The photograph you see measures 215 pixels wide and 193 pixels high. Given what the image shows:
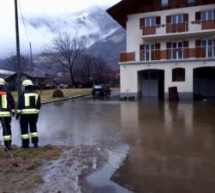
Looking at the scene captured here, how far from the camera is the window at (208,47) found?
32.5 meters

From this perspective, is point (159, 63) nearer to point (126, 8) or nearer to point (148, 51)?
point (148, 51)

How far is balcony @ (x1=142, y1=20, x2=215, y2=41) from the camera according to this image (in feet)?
106

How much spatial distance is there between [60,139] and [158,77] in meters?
26.5

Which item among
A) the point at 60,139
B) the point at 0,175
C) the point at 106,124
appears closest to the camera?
the point at 0,175

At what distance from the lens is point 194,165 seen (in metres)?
7.66

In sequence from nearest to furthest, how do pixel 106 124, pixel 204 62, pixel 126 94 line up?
pixel 106 124 < pixel 204 62 < pixel 126 94

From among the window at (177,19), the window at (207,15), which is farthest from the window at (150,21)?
the window at (207,15)

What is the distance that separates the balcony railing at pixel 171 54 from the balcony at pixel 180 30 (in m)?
1.30

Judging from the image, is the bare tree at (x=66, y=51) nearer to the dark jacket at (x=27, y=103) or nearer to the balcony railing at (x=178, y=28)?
the balcony railing at (x=178, y=28)

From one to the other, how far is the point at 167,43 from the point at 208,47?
3922 mm

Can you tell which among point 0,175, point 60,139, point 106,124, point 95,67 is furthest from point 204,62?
point 95,67

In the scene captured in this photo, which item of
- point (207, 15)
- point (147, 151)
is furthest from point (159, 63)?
point (147, 151)

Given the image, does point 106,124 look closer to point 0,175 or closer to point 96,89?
point 0,175

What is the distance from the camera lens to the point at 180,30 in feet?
109
